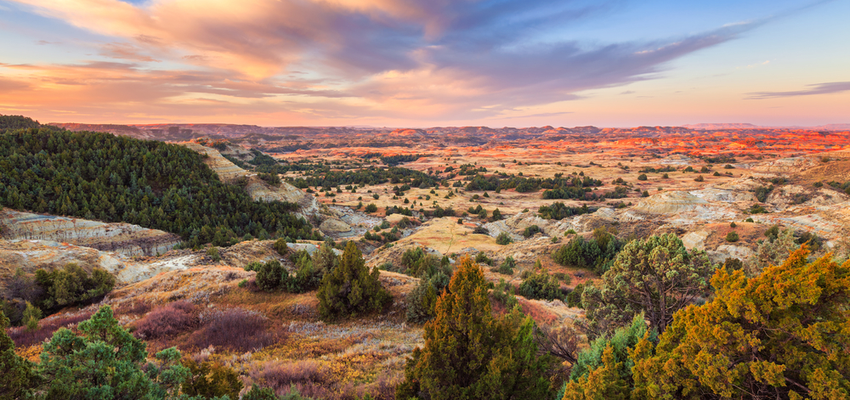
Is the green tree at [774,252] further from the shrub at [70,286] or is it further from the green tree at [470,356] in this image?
the shrub at [70,286]

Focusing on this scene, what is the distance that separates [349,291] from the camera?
13.0 meters

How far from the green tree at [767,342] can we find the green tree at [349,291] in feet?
32.4

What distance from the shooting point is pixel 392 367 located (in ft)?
29.0

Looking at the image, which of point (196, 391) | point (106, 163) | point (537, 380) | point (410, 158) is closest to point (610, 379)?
point (537, 380)

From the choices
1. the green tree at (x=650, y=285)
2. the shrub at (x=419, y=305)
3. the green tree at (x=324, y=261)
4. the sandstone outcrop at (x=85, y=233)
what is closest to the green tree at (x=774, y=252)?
the green tree at (x=650, y=285)

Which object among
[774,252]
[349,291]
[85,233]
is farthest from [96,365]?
[85,233]

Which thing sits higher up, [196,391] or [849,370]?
[849,370]

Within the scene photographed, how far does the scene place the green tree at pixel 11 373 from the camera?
330cm

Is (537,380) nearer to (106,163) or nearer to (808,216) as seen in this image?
(808,216)

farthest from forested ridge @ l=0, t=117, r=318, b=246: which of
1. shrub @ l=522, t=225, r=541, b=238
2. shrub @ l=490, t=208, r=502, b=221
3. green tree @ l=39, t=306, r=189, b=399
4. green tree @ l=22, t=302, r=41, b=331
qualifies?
green tree @ l=39, t=306, r=189, b=399

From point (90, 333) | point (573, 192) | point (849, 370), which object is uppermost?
point (90, 333)

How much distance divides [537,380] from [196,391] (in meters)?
5.77

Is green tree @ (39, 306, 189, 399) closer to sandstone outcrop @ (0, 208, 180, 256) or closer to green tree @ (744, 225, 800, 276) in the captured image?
green tree @ (744, 225, 800, 276)

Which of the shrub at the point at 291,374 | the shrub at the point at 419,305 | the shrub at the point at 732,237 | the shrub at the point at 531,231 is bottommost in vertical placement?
the shrub at the point at 531,231
